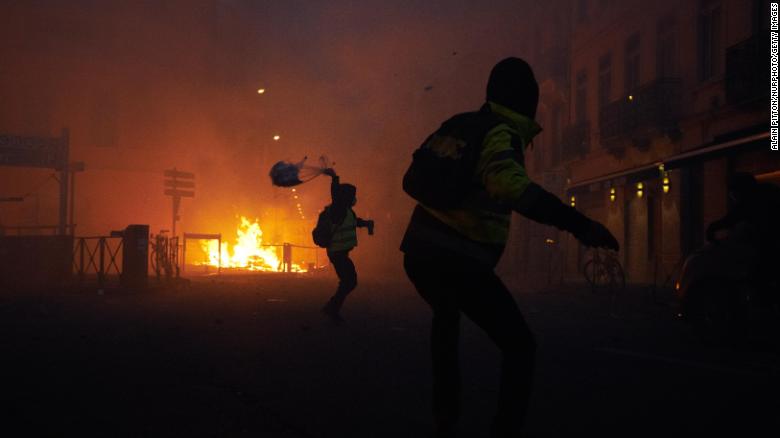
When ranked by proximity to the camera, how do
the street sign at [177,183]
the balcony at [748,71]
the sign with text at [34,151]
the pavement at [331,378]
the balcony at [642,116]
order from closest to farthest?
1. the pavement at [331,378]
2. the balcony at [748,71]
3. the balcony at [642,116]
4. the sign with text at [34,151]
5. the street sign at [177,183]

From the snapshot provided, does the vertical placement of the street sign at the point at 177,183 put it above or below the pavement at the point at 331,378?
above

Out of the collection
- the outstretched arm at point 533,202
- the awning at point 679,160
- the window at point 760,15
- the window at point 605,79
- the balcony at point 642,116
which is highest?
the window at point 605,79

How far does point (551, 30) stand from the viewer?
3356cm

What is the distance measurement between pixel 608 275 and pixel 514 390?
1415 cm

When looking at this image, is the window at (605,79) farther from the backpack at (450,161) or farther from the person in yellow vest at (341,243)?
the backpack at (450,161)

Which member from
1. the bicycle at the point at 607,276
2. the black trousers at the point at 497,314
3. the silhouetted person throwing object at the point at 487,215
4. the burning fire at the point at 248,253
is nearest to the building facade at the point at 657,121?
the bicycle at the point at 607,276

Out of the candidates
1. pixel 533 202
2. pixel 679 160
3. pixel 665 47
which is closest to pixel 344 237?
A: pixel 533 202

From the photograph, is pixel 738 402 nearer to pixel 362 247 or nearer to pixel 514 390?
pixel 514 390

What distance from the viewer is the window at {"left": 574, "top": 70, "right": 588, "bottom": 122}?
93.6 ft

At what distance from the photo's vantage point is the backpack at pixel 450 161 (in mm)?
3357

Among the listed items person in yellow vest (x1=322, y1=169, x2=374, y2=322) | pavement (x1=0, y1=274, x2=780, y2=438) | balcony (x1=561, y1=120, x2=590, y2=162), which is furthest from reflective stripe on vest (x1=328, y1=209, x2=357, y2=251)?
balcony (x1=561, y1=120, x2=590, y2=162)

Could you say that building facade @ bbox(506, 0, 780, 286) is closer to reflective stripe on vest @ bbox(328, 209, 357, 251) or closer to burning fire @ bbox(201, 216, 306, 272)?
reflective stripe on vest @ bbox(328, 209, 357, 251)

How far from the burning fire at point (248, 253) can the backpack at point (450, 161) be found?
28.6m

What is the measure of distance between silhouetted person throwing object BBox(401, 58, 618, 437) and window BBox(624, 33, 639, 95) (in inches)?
868
